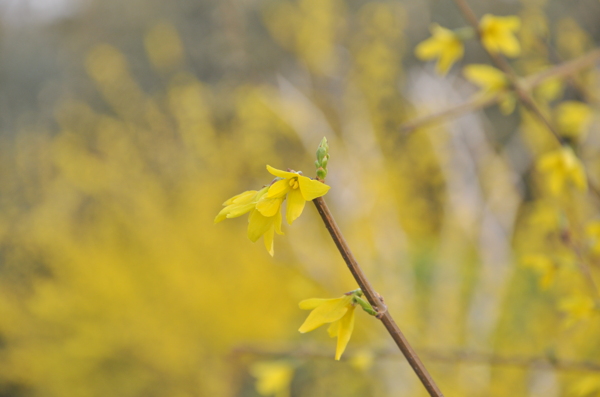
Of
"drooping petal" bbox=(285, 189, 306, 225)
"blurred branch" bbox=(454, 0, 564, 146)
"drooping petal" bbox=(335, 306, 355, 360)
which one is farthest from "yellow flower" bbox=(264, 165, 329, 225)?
"blurred branch" bbox=(454, 0, 564, 146)

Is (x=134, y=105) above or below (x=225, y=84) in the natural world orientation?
below

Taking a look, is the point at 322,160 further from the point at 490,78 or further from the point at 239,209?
the point at 490,78

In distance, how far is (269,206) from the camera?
0.38 metres

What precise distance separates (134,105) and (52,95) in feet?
3.36

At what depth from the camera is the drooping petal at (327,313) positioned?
385mm

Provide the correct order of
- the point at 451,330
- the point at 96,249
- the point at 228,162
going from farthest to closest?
the point at 228,162, the point at 96,249, the point at 451,330

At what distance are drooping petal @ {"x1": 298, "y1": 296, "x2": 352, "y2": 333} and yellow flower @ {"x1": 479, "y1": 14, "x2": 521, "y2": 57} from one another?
0.66m

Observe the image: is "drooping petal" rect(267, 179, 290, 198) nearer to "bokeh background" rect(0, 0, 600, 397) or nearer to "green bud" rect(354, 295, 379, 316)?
"green bud" rect(354, 295, 379, 316)

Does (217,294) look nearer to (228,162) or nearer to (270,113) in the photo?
(228,162)

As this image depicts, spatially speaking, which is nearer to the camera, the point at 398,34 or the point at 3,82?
the point at 398,34

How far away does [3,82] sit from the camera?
4.32 meters

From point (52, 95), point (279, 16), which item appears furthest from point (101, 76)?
point (279, 16)

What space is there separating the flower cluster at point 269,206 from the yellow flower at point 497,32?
624mm

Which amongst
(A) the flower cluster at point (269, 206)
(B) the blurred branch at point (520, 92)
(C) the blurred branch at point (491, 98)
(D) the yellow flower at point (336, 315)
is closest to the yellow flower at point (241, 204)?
(A) the flower cluster at point (269, 206)
